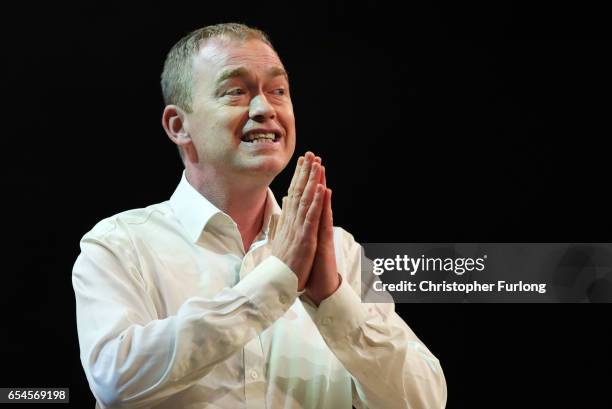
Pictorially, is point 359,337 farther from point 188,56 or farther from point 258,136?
point 188,56

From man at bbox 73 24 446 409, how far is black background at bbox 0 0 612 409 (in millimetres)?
479

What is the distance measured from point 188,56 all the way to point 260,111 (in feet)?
0.86

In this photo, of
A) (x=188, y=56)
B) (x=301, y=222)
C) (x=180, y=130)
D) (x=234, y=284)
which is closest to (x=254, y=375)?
(x=234, y=284)

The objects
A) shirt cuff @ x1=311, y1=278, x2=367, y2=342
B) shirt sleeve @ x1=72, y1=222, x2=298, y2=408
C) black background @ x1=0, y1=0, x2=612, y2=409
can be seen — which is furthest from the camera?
black background @ x1=0, y1=0, x2=612, y2=409

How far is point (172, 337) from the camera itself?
166cm

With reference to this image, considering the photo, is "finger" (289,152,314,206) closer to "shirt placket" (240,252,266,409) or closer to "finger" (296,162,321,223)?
"finger" (296,162,321,223)

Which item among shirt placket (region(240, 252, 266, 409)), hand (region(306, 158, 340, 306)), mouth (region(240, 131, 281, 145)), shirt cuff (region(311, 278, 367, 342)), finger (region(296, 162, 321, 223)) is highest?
mouth (region(240, 131, 281, 145))

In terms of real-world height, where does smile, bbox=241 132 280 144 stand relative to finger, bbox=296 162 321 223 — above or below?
above

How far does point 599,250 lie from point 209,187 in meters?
1.29

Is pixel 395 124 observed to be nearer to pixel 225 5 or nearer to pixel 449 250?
pixel 449 250

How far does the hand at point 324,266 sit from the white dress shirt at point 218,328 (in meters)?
0.02

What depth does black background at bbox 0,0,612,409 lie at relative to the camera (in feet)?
8.20

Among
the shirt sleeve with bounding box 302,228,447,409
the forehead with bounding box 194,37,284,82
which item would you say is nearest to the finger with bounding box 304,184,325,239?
the shirt sleeve with bounding box 302,228,447,409

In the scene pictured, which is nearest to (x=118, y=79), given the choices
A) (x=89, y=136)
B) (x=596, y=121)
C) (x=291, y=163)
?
(x=89, y=136)
